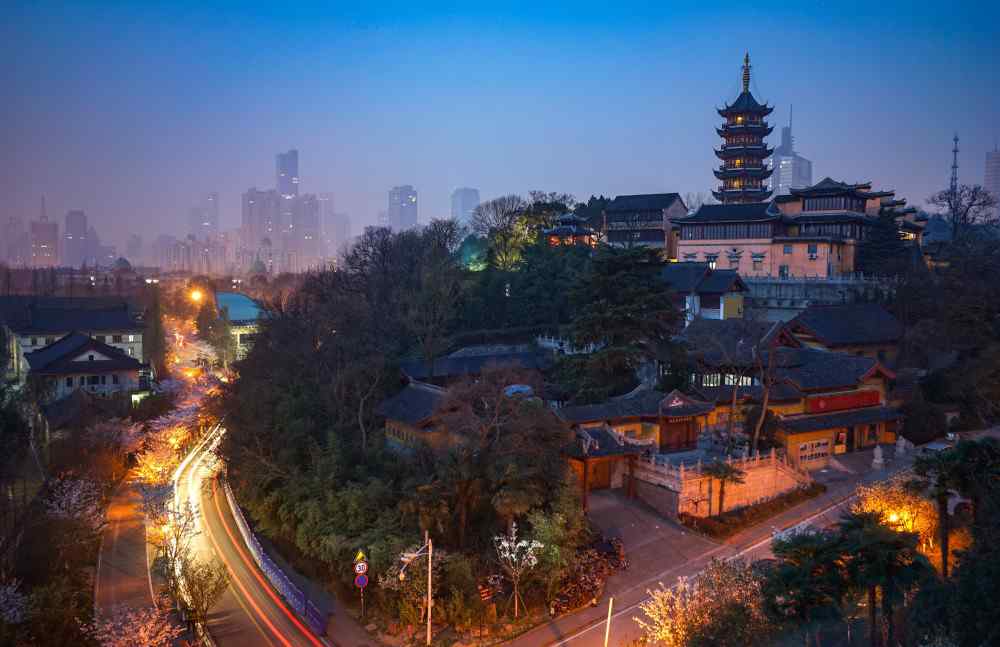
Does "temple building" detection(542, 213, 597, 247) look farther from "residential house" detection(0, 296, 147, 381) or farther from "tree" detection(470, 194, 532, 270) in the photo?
"residential house" detection(0, 296, 147, 381)

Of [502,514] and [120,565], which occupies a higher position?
[502,514]

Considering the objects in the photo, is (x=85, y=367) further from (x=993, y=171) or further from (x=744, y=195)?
(x=993, y=171)

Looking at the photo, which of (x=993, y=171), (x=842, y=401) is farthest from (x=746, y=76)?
(x=993, y=171)

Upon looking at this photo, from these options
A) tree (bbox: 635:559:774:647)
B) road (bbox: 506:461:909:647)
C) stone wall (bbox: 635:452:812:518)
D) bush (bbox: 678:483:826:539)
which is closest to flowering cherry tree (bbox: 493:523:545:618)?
road (bbox: 506:461:909:647)

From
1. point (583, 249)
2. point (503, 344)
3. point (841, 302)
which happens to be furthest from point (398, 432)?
point (841, 302)

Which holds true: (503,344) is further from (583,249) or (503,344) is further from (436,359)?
(583,249)

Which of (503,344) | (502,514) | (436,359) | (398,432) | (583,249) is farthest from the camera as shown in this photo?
(583,249)

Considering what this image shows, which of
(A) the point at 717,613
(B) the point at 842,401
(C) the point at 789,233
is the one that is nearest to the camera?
(A) the point at 717,613
